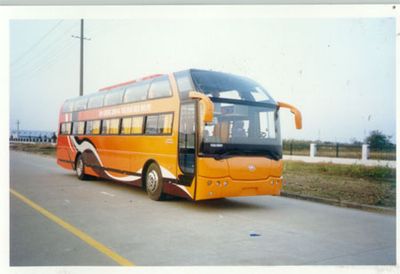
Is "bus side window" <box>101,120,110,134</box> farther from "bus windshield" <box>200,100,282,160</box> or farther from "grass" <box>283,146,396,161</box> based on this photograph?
"grass" <box>283,146,396,161</box>

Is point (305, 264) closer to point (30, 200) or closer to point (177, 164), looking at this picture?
point (177, 164)

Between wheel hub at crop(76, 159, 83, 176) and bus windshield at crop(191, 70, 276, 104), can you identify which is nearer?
bus windshield at crop(191, 70, 276, 104)

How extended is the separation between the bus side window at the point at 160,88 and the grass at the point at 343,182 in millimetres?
4205

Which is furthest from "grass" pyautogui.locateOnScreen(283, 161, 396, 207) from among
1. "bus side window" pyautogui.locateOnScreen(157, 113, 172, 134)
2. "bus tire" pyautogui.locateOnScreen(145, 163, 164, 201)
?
"bus side window" pyautogui.locateOnScreen(157, 113, 172, 134)

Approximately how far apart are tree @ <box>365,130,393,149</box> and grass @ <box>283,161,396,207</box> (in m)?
0.48

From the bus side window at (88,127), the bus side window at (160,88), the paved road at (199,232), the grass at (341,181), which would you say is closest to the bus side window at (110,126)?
the bus side window at (88,127)

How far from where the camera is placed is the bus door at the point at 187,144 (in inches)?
321

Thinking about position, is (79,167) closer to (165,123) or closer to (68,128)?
(68,128)

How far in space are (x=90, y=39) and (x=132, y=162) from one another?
10.9 feet

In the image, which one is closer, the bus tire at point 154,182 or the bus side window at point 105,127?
the bus tire at point 154,182

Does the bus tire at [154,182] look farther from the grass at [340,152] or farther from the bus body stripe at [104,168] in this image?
the grass at [340,152]

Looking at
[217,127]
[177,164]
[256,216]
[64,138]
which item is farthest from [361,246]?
[64,138]

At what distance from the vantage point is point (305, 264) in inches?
227

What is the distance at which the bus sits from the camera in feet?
26.2
